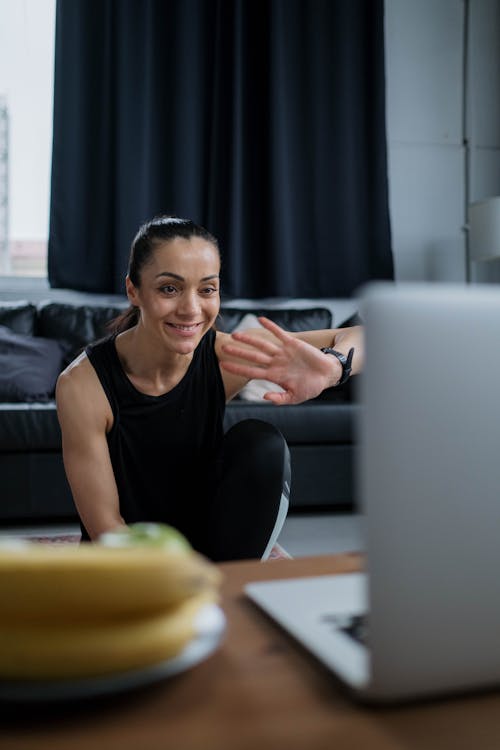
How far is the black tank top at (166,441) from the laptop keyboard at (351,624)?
949 millimetres

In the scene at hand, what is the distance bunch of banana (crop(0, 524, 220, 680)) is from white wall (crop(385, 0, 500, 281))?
4166 mm

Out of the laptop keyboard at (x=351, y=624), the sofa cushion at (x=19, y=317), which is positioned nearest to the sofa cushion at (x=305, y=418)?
the sofa cushion at (x=19, y=317)

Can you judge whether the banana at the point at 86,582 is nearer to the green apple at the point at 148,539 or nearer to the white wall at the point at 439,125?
the green apple at the point at 148,539

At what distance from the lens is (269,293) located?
4.14 m

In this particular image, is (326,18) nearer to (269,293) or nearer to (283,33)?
(283,33)

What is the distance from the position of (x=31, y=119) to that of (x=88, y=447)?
10.3ft

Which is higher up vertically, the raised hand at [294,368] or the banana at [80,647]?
the raised hand at [294,368]

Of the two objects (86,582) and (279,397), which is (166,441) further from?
(86,582)

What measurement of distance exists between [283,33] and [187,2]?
20.9 inches

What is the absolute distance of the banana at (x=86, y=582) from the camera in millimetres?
432

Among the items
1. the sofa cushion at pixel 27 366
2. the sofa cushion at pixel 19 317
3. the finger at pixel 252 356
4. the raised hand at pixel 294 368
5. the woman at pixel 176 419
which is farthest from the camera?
the sofa cushion at pixel 19 317

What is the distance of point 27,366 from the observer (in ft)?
10.5

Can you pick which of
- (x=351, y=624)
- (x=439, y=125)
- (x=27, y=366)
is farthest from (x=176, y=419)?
(x=439, y=125)

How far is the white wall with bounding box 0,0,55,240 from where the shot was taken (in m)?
3.98
